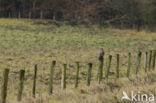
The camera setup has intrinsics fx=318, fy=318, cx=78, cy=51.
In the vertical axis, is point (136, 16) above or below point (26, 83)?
above

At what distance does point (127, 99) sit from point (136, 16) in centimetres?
5105

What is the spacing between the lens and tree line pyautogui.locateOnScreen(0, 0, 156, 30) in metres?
58.9

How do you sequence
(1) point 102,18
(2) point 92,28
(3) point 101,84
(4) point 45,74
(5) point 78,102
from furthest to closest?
(1) point 102,18 < (2) point 92,28 < (4) point 45,74 < (3) point 101,84 < (5) point 78,102

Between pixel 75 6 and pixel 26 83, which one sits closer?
pixel 26 83

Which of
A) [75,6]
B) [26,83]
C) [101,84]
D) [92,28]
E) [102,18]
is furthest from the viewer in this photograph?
[75,6]

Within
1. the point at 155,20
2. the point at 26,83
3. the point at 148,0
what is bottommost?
the point at 26,83

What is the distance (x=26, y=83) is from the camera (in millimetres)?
15016

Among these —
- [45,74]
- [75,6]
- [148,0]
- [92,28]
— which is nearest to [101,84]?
[45,74]

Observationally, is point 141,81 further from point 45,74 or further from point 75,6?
point 75,6

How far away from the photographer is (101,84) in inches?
510

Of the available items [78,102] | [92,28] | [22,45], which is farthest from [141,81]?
[92,28]

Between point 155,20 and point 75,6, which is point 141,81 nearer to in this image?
point 155,20

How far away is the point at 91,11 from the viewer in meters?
61.9

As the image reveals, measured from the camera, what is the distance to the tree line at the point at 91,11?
5890 cm
